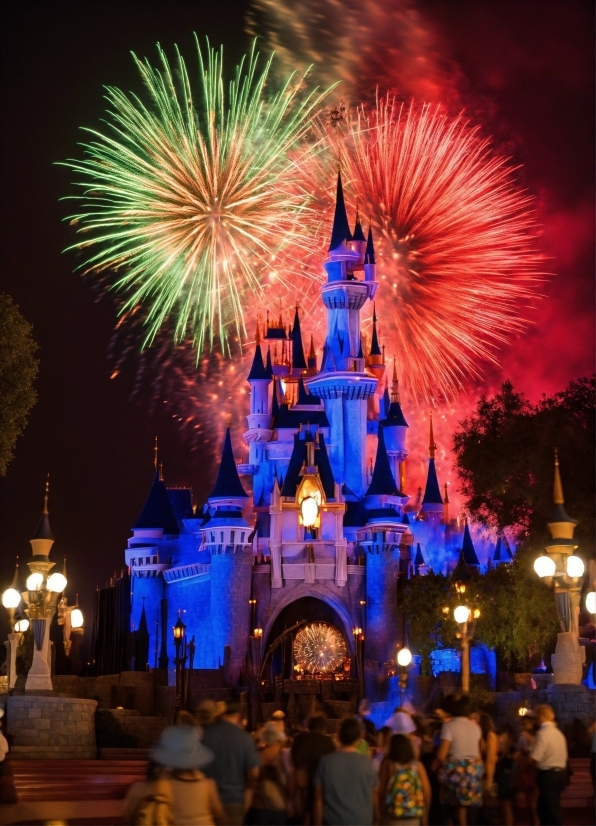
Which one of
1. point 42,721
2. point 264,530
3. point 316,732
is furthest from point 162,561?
point 316,732

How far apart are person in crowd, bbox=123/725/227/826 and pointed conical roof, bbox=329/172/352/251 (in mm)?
54415

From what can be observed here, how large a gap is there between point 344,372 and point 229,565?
10.7m

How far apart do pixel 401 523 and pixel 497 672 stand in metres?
8.15

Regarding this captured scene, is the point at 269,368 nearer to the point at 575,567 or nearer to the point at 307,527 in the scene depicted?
the point at 307,527

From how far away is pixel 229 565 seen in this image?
187ft

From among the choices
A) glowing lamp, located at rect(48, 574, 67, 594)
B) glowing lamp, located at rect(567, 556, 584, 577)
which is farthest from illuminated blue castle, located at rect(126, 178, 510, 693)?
glowing lamp, located at rect(567, 556, 584, 577)

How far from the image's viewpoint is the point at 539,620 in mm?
43531

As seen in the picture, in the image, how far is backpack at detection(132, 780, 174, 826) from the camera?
9180 mm

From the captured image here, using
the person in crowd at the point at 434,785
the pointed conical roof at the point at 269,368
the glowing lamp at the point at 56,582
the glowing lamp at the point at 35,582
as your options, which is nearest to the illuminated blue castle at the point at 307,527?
the pointed conical roof at the point at 269,368

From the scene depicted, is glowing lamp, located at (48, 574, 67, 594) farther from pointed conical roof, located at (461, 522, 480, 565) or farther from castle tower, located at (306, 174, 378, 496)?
castle tower, located at (306, 174, 378, 496)

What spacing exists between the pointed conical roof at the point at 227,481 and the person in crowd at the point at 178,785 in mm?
48722

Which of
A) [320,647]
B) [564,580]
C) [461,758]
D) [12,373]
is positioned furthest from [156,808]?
[320,647]

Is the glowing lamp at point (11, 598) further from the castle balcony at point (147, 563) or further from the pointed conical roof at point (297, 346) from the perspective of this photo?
the pointed conical roof at point (297, 346)

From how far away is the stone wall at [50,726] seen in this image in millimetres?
25094
